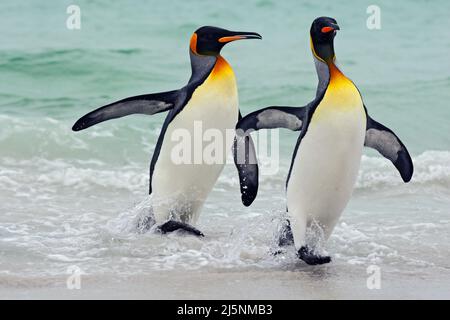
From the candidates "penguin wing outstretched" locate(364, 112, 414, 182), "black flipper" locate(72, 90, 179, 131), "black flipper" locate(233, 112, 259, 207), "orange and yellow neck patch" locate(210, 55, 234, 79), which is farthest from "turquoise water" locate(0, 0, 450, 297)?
"orange and yellow neck patch" locate(210, 55, 234, 79)

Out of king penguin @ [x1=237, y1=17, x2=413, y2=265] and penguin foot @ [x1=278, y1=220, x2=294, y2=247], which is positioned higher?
king penguin @ [x1=237, y1=17, x2=413, y2=265]

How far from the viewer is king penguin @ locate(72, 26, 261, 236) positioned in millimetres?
5309

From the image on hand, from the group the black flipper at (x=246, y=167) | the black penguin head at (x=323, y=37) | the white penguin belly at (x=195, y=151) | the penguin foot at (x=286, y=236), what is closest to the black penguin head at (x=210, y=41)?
the white penguin belly at (x=195, y=151)

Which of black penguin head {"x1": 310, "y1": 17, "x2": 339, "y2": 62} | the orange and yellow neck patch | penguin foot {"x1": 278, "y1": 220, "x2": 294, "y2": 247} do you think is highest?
black penguin head {"x1": 310, "y1": 17, "x2": 339, "y2": 62}

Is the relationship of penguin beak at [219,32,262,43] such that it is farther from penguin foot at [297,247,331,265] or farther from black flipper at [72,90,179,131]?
penguin foot at [297,247,331,265]

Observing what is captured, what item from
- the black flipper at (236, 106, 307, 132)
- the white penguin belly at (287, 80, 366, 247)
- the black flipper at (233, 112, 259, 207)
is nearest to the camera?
the white penguin belly at (287, 80, 366, 247)

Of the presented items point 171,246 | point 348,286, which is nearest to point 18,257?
point 171,246

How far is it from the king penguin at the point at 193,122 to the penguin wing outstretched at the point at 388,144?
0.73 meters

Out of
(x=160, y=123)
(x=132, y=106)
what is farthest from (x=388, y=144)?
(x=160, y=123)

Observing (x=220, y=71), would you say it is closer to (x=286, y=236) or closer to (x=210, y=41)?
(x=210, y=41)

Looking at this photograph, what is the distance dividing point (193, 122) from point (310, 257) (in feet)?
3.33

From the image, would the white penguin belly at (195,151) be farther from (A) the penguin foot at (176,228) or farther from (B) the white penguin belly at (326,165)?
(B) the white penguin belly at (326,165)

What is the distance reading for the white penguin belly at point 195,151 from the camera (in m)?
5.30

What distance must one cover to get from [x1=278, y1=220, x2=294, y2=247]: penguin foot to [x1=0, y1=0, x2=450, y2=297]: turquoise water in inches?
4.1
